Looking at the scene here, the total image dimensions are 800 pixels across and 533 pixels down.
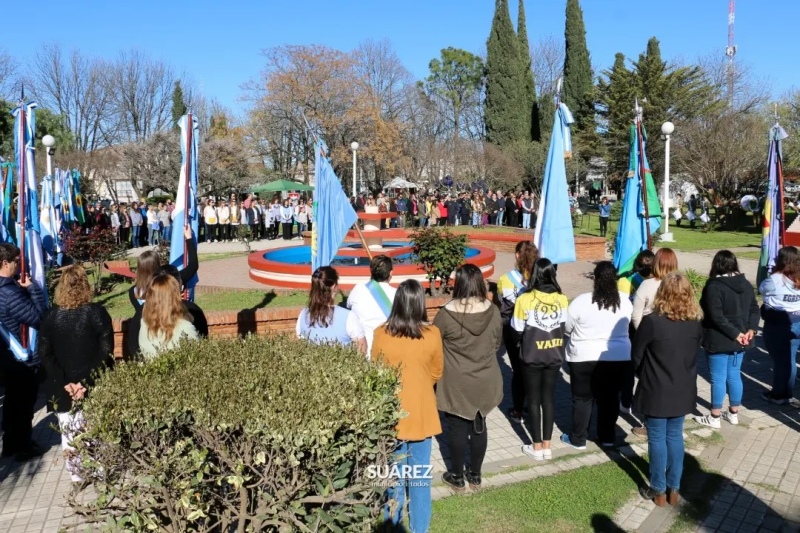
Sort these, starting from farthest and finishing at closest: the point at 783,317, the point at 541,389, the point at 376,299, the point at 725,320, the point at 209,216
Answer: the point at 209,216 < the point at 783,317 < the point at 725,320 < the point at 376,299 < the point at 541,389

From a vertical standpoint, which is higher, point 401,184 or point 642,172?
point 401,184

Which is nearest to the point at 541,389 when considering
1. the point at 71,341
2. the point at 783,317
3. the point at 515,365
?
the point at 515,365

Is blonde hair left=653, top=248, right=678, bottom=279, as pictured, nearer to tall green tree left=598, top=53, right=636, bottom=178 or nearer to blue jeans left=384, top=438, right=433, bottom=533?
blue jeans left=384, top=438, right=433, bottom=533

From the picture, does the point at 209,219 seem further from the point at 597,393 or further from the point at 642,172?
the point at 597,393

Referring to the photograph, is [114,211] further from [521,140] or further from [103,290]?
[521,140]

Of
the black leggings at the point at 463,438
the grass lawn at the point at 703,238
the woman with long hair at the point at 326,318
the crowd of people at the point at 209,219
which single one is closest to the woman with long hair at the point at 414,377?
the black leggings at the point at 463,438

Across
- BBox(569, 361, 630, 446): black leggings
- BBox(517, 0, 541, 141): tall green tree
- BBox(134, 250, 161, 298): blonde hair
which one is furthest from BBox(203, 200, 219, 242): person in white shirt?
BBox(517, 0, 541, 141): tall green tree

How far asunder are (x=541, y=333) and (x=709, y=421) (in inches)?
92.2

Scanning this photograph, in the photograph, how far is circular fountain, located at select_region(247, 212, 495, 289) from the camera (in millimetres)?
13395

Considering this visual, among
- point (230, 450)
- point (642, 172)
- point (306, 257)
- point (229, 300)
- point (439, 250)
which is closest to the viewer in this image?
point (230, 450)

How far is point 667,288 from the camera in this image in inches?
183

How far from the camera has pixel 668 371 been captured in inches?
182

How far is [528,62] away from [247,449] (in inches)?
2309

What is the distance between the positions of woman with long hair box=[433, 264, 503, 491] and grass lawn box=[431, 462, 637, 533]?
0.57m
